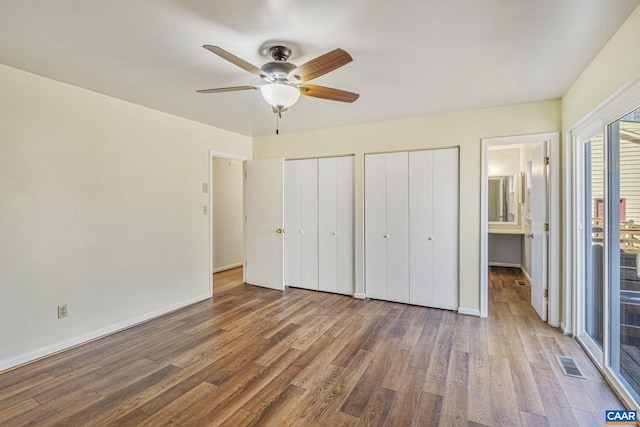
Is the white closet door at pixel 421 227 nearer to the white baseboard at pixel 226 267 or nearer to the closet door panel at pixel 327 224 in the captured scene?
the closet door panel at pixel 327 224

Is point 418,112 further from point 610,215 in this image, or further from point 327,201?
point 610,215

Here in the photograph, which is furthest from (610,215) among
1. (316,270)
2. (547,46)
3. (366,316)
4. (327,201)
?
(316,270)

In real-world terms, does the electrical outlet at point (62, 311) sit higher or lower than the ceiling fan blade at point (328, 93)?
lower

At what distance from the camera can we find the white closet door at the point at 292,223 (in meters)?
4.64

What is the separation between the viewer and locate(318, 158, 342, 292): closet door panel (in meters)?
4.36

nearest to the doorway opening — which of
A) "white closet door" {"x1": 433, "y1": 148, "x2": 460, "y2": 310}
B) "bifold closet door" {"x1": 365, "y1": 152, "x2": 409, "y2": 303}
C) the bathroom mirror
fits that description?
A: "bifold closet door" {"x1": 365, "y1": 152, "x2": 409, "y2": 303}

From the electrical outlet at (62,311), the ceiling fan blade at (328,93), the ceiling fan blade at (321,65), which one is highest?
the ceiling fan blade at (321,65)

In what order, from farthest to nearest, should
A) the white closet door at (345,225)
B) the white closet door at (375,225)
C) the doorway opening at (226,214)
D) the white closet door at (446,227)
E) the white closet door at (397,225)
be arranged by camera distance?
the doorway opening at (226,214)
the white closet door at (345,225)
the white closet door at (375,225)
the white closet door at (397,225)
the white closet door at (446,227)

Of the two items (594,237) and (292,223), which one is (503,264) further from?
(292,223)

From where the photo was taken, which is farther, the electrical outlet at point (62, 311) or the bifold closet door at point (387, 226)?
the bifold closet door at point (387, 226)

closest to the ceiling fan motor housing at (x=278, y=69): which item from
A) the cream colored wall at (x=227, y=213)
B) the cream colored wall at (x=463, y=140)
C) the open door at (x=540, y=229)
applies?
the cream colored wall at (x=463, y=140)

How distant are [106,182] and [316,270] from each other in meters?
2.81

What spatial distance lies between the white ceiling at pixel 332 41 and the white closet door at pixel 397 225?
39.7 inches

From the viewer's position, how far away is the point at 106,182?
9.99 ft
